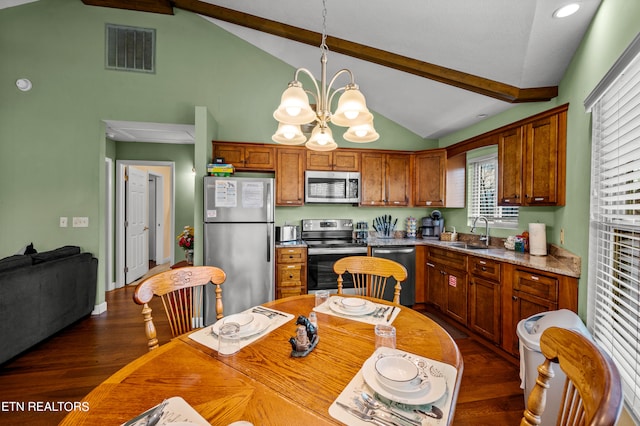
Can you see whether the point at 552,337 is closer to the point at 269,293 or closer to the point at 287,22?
the point at 269,293

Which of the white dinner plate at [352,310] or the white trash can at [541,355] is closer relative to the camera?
the white dinner plate at [352,310]

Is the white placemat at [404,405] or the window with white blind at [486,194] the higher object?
the window with white blind at [486,194]

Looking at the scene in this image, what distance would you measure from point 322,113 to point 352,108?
9.8 inches

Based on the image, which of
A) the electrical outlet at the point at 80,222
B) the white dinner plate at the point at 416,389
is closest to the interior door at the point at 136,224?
the electrical outlet at the point at 80,222

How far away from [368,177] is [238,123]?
6.71ft

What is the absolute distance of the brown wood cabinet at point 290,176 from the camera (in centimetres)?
363

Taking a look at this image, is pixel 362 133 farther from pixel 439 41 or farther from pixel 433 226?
pixel 433 226

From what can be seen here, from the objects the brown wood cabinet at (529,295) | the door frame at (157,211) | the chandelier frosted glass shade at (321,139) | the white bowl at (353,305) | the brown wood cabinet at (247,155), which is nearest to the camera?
the white bowl at (353,305)

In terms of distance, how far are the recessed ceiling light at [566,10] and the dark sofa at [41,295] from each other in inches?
185

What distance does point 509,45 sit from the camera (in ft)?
7.06

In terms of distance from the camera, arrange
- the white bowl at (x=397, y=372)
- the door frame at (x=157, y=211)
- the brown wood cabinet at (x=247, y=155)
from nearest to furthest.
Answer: the white bowl at (x=397, y=372), the brown wood cabinet at (x=247, y=155), the door frame at (x=157, y=211)

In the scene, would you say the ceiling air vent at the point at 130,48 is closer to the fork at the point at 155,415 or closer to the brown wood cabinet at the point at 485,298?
the fork at the point at 155,415

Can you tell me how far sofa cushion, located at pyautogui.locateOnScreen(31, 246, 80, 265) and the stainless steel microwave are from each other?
9.32 ft

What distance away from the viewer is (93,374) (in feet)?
7.07
